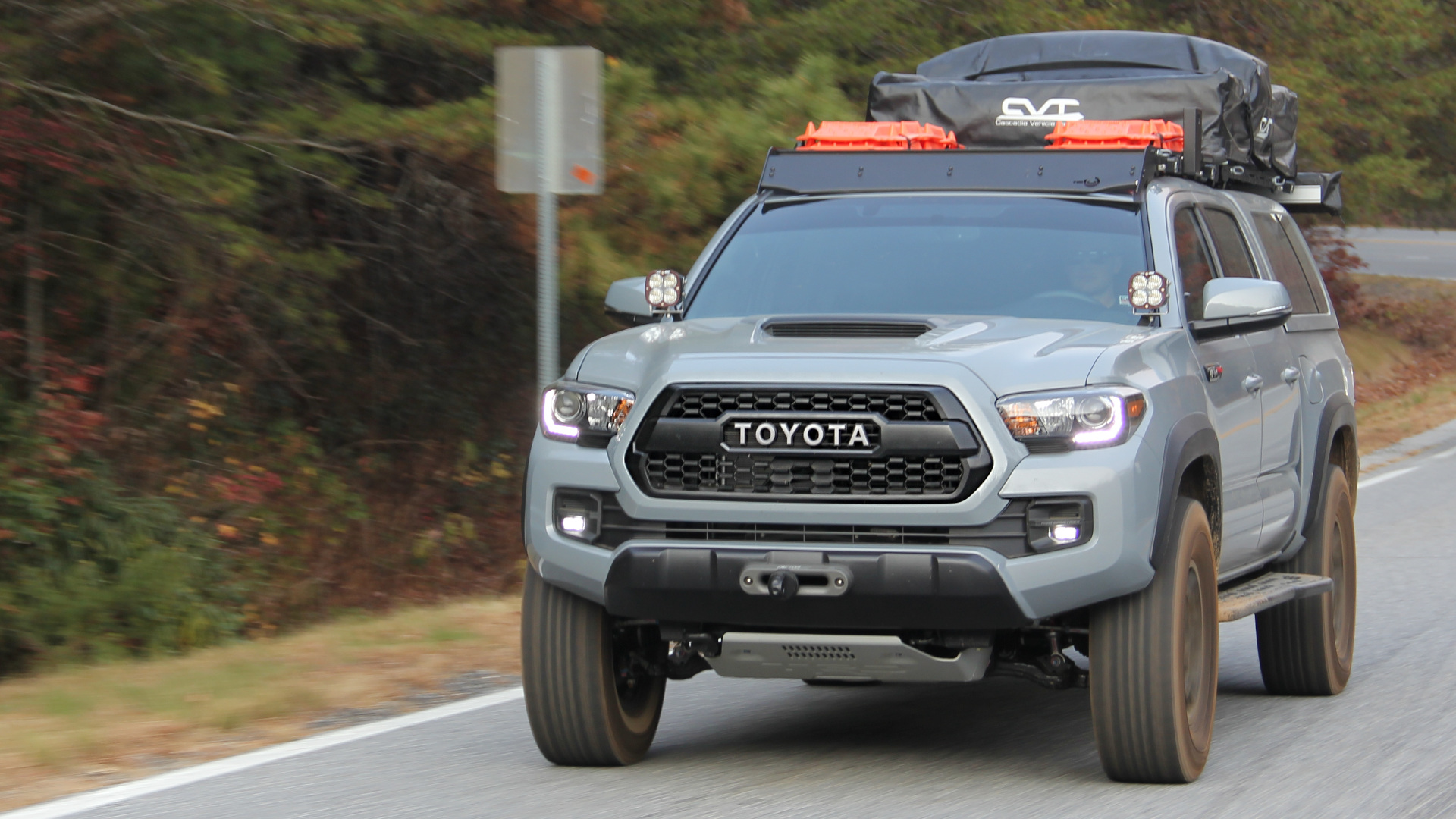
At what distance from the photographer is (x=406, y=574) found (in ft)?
51.5

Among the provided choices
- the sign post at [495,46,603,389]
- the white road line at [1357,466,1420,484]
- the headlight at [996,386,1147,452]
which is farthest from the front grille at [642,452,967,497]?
the white road line at [1357,466,1420,484]

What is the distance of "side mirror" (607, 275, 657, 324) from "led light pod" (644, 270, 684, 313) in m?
0.03

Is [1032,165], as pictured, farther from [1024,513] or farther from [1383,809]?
[1383,809]

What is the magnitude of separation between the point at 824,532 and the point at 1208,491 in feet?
5.36

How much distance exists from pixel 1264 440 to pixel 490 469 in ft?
38.1

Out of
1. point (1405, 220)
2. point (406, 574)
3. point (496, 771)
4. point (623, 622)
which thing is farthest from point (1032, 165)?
point (1405, 220)

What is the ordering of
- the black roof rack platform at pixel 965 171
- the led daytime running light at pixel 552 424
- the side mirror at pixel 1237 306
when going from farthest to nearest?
1. the black roof rack platform at pixel 965 171
2. the side mirror at pixel 1237 306
3. the led daytime running light at pixel 552 424

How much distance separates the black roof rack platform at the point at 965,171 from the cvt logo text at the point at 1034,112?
5.24ft

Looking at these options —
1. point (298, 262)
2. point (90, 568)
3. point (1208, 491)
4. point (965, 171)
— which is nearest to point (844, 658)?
point (1208, 491)

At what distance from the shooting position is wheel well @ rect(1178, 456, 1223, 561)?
6.38 meters

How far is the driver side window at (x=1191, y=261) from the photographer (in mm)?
6918

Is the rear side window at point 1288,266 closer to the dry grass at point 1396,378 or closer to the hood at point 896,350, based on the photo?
the hood at point 896,350

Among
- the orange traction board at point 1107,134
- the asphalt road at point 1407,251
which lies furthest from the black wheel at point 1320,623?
the asphalt road at point 1407,251

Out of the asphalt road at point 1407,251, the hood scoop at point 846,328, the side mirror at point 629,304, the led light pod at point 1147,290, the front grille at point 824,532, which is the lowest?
the asphalt road at point 1407,251
